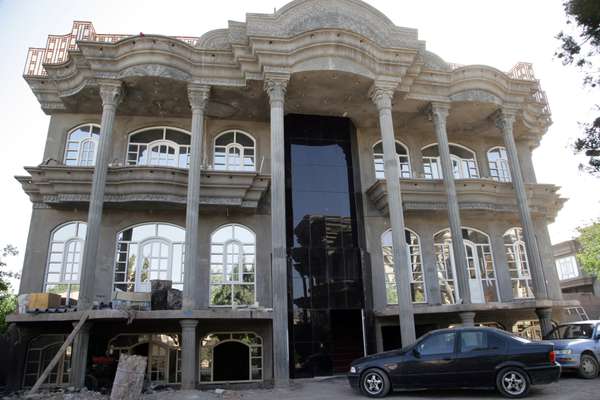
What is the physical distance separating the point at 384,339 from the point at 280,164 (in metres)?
7.67

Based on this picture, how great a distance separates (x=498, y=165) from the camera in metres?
19.5

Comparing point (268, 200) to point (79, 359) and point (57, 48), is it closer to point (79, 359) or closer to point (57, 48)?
point (79, 359)

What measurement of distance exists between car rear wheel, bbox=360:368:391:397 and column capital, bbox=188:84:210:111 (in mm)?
9918

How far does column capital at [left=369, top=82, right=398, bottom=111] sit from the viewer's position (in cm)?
1508

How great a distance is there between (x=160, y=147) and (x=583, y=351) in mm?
15304

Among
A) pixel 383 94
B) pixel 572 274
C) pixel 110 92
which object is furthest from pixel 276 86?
pixel 572 274

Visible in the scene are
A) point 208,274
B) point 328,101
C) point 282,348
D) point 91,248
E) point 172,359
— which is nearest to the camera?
point 282,348

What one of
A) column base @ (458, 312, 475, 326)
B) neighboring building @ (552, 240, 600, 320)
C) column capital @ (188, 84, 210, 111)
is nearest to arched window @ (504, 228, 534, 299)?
column base @ (458, 312, 475, 326)

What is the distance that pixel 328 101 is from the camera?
16.5 meters

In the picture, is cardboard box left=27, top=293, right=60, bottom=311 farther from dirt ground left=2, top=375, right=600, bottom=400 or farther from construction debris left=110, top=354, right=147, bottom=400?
construction debris left=110, top=354, right=147, bottom=400

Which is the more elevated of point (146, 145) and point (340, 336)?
point (146, 145)

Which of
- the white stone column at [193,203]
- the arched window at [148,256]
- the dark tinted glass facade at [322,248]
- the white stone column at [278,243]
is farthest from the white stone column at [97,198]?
the dark tinted glass facade at [322,248]

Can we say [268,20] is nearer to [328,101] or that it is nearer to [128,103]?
[328,101]

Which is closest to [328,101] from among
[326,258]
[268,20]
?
[268,20]
